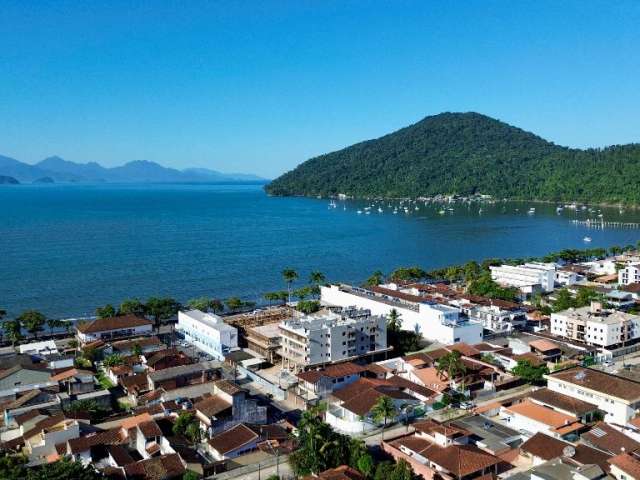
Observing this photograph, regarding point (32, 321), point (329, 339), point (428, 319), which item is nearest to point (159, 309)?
point (32, 321)

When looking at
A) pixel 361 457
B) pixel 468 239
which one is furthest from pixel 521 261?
pixel 361 457

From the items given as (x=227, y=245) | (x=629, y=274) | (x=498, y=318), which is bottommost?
(x=498, y=318)

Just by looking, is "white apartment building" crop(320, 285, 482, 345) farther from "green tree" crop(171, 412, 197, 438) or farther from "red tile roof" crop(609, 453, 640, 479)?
"green tree" crop(171, 412, 197, 438)

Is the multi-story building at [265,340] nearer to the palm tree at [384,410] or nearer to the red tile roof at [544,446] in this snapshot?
the palm tree at [384,410]

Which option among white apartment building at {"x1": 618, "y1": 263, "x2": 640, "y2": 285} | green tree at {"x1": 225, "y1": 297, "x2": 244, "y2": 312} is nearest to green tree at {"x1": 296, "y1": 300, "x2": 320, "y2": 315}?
green tree at {"x1": 225, "y1": 297, "x2": 244, "y2": 312}

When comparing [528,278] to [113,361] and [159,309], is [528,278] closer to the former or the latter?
[159,309]

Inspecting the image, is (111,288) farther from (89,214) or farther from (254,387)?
(89,214)
